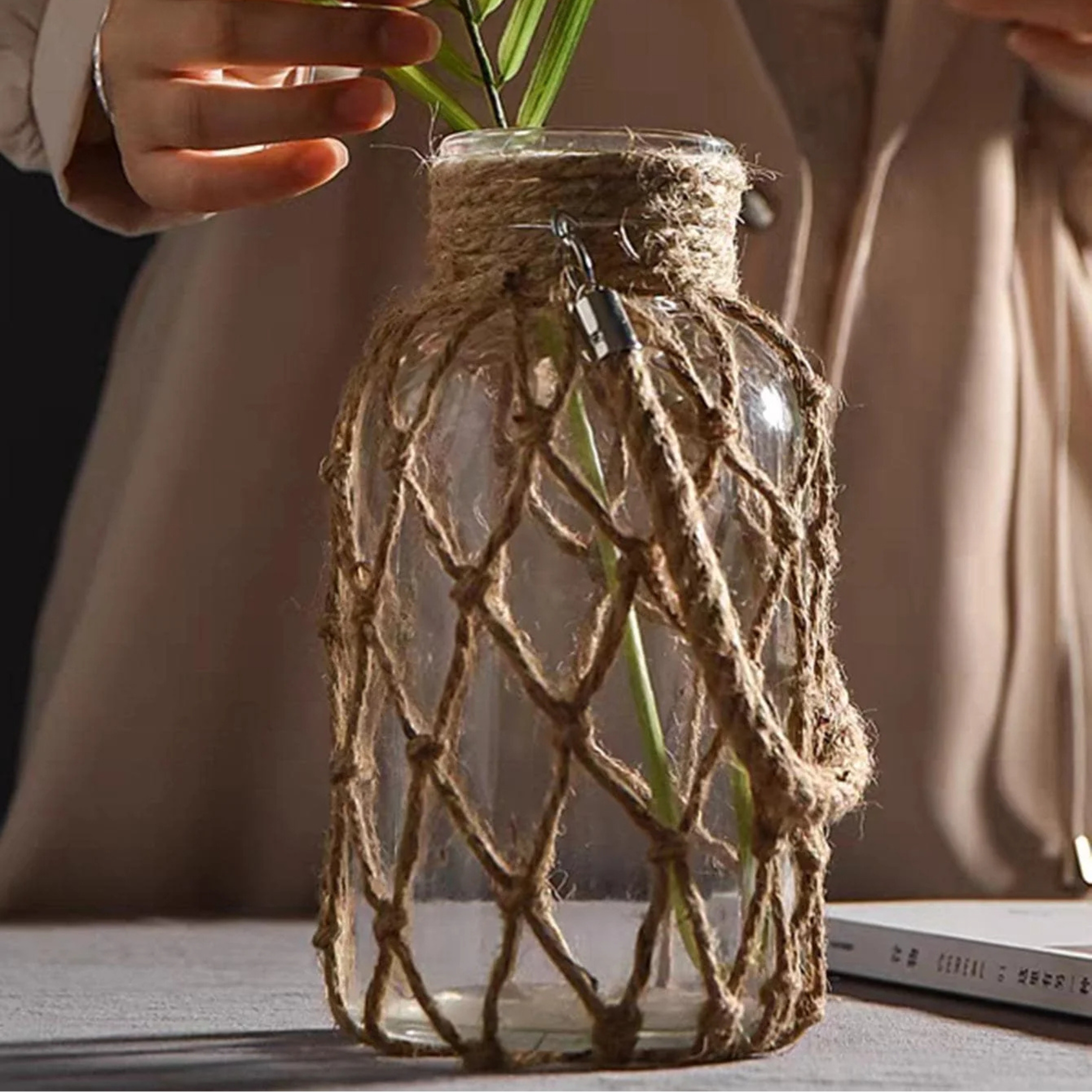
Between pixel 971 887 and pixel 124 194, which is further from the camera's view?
pixel 971 887

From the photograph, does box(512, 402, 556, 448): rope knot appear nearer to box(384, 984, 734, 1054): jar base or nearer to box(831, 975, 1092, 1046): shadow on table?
box(384, 984, 734, 1054): jar base

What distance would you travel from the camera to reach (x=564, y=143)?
61 centimetres

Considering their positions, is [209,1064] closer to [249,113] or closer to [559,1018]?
[559,1018]

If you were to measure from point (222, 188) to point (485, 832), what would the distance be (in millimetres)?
273

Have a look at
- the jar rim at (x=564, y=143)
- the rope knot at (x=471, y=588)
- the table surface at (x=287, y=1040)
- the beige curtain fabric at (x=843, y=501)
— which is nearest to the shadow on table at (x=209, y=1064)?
the table surface at (x=287, y=1040)

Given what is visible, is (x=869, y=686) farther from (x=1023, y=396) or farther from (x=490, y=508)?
(x=490, y=508)

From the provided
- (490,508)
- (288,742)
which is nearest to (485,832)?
(490,508)

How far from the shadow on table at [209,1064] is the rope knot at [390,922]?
4cm

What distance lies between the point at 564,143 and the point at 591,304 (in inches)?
2.4

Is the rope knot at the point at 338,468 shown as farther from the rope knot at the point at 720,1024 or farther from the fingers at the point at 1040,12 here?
the fingers at the point at 1040,12

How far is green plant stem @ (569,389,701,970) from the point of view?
0.59 m

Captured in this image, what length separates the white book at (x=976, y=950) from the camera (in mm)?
713

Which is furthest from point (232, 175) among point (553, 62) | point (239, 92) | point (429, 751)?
point (429, 751)

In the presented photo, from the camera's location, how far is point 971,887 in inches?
43.3
